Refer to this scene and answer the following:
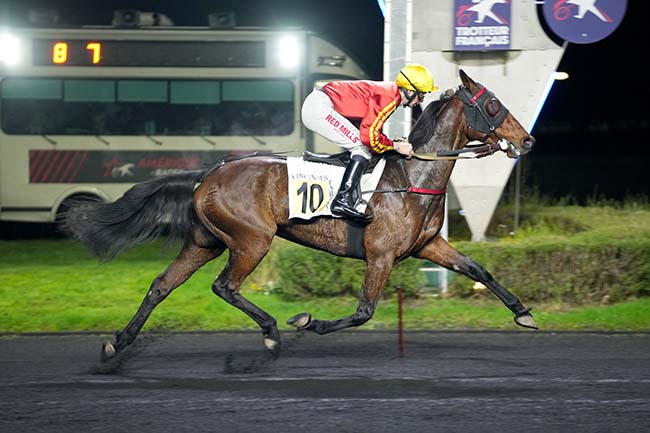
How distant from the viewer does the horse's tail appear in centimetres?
860

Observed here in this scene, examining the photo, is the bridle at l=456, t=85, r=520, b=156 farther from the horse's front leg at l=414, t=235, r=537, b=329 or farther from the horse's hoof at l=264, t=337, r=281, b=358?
the horse's hoof at l=264, t=337, r=281, b=358

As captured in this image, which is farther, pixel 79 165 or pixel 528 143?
pixel 79 165

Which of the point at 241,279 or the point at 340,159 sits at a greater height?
the point at 340,159

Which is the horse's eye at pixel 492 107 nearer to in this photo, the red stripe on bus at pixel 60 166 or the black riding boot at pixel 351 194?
the black riding boot at pixel 351 194

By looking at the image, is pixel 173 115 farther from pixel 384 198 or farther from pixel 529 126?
pixel 384 198

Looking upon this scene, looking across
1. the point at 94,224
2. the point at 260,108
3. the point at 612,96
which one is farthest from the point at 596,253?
the point at 612,96

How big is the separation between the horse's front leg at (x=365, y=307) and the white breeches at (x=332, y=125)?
0.80m

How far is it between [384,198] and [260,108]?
10.1 m

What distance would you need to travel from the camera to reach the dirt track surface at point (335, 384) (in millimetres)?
6316

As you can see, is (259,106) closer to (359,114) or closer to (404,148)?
(359,114)

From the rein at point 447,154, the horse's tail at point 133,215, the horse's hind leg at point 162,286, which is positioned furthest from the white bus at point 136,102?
the rein at point 447,154

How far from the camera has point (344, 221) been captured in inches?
322

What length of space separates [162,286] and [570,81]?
3539 centimetres

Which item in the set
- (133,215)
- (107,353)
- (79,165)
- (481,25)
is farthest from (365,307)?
(79,165)
